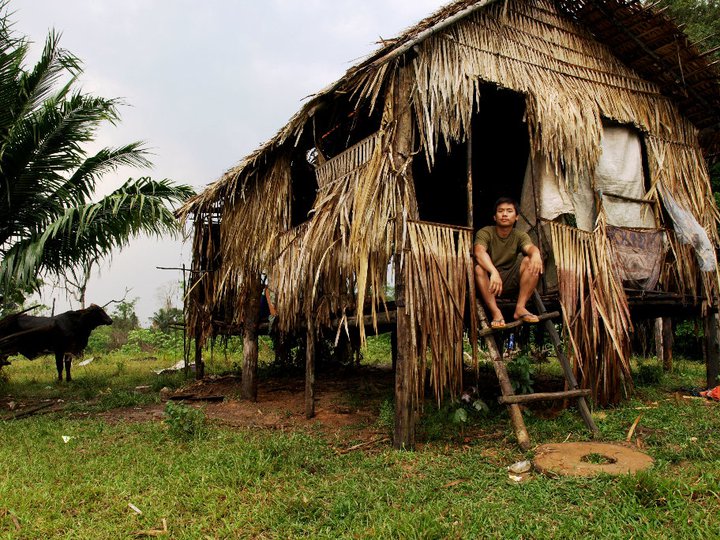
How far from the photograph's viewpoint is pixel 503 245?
500cm

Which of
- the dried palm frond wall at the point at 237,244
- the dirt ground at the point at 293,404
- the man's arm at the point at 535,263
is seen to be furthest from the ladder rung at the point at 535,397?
the dried palm frond wall at the point at 237,244

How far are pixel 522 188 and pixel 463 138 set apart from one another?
3.19 feet

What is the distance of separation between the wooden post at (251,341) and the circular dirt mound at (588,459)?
4.36 meters

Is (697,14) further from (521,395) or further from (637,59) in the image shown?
(521,395)

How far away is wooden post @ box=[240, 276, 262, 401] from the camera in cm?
728

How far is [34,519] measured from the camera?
3.29m

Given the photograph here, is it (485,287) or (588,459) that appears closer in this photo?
(588,459)

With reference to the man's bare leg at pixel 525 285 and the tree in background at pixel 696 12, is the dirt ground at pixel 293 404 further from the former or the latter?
the tree in background at pixel 696 12

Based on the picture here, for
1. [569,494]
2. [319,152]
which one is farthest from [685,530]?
[319,152]

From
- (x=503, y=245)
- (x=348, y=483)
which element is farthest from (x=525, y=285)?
(x=348, y=483)

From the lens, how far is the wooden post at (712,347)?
21.2 feet

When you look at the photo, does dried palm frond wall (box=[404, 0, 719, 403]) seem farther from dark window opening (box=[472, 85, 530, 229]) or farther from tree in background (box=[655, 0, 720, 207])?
tree in background (box=[655, 0, 720, 207])

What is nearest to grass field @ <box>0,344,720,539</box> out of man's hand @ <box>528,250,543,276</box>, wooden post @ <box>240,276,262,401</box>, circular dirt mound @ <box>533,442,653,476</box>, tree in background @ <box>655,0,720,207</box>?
circular dirt mound @ <box>533,442,653,476</box>

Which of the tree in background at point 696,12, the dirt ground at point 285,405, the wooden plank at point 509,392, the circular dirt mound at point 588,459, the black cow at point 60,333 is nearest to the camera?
the circular dirt mound at point 588,459
